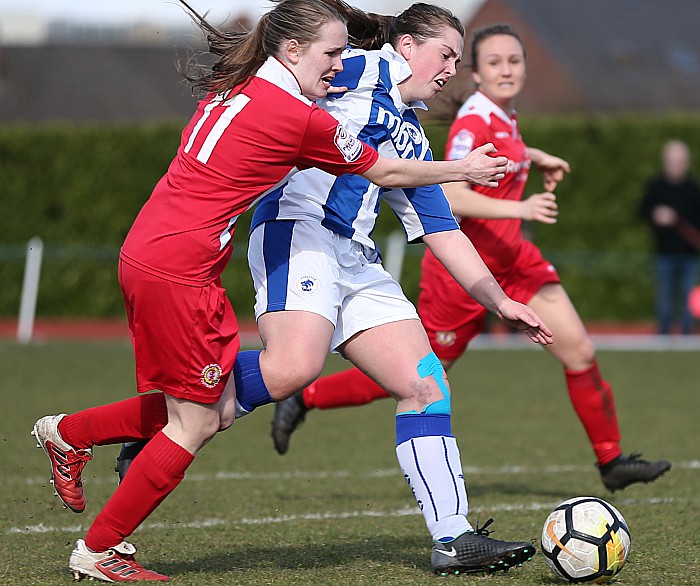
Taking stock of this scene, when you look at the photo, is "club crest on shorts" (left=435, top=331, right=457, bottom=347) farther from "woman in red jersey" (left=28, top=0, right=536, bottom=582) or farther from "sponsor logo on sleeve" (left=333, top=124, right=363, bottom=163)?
"sponsor logo on sleeve" (left=333, top=124, right=363, bottom=163)

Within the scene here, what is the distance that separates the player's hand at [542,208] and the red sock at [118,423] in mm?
1856

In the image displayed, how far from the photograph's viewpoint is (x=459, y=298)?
594 cm

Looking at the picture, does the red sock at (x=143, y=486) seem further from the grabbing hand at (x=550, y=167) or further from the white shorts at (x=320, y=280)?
the grabbing hand at (x=550, y=167)

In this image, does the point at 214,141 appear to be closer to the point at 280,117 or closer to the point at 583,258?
the point at 280,117

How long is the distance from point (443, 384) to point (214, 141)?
119 cm

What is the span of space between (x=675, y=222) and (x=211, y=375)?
11.8 metres

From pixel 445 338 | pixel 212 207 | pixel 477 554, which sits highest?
pixel 212 207

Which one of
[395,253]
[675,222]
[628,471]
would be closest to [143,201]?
[395,253]

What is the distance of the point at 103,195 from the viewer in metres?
18.1

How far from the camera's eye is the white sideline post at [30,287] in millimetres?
16562

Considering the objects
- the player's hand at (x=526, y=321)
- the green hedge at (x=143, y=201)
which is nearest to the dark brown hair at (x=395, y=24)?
the player's hand at (x=526, y=321)

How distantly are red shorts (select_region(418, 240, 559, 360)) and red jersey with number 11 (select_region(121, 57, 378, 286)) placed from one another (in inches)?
78.7

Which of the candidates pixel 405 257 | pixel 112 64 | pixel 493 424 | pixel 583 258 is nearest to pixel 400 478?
pixel 493 424

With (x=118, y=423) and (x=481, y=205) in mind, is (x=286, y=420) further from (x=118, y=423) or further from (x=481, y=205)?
(x=118, y=423)
